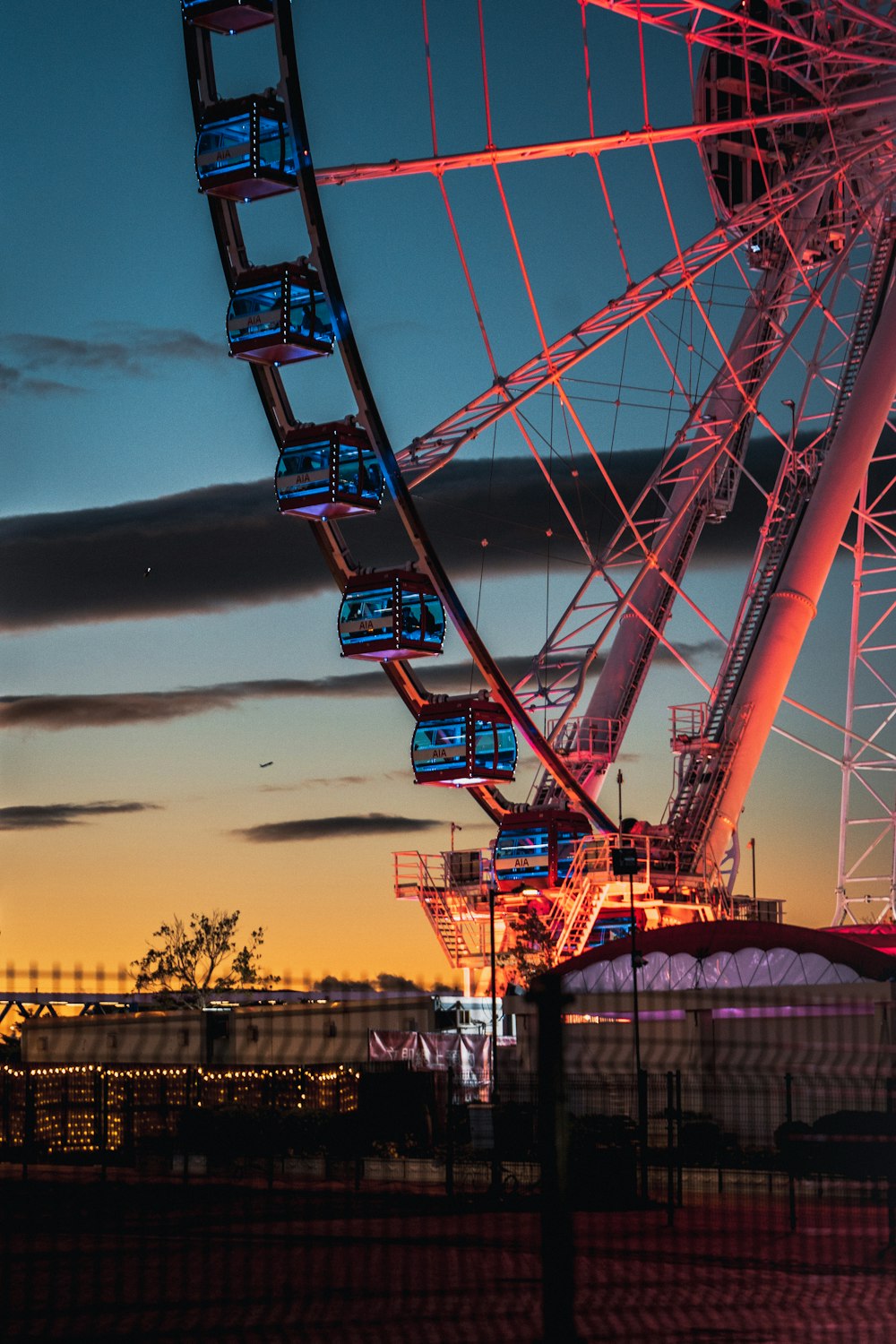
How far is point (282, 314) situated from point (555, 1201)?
113 ft

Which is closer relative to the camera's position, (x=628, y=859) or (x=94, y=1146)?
(x=94, y=1146)

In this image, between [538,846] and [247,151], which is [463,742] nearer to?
[538,846]

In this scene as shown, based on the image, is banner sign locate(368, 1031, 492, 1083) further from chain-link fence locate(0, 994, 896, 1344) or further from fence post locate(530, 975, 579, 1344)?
fence post locate(530, 975, 579, 1344)

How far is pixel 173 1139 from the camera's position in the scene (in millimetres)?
33062

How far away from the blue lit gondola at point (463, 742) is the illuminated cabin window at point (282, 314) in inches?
482

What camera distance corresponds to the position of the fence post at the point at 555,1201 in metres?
7.95

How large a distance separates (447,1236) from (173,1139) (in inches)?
443

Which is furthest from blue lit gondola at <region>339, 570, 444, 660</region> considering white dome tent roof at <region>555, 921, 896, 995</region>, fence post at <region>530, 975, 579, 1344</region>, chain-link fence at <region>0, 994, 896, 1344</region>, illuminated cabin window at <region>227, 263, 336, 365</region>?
fence post at <region>530, 975, 579, 1344</region>

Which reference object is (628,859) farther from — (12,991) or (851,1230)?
(12,991)

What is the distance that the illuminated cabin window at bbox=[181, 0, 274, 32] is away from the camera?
131ft

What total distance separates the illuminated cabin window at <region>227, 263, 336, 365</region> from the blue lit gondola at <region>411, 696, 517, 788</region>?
12238mm

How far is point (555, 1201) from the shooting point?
8078mm

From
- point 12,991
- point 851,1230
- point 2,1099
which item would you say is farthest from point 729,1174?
point 12,991

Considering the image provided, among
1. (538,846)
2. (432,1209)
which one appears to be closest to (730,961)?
(538,846)
